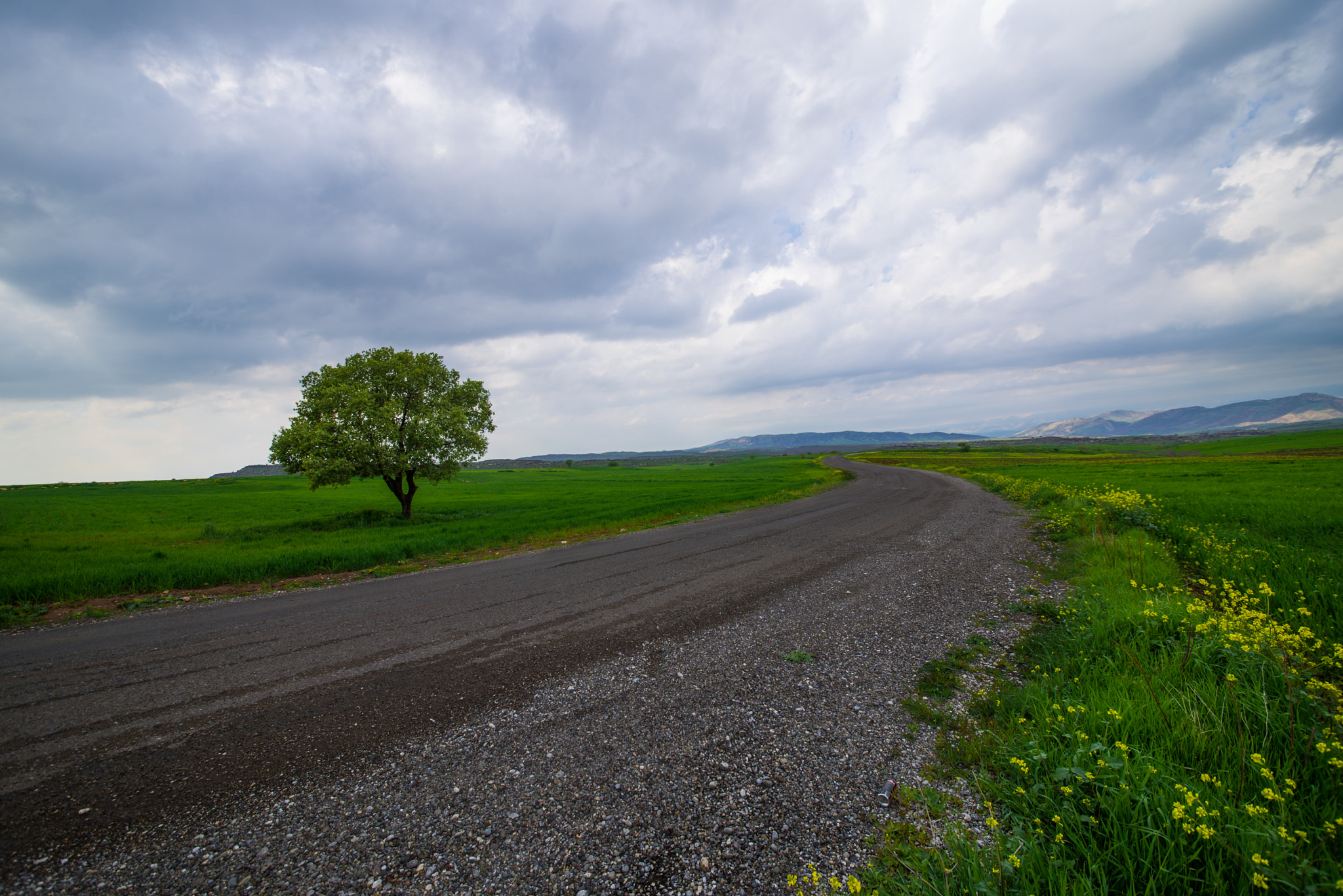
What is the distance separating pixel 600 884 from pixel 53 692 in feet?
28.3

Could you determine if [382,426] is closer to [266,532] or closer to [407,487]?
[407,487]

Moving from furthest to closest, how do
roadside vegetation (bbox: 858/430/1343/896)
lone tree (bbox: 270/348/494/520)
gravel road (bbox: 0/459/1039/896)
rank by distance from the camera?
lone tree (bbox: 270/348/494/520) → gravel road (bbox: 0/459/1039/896) → roadside vegetation (bbox: 858/430/1343/896)

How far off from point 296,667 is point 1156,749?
1025 centimetres

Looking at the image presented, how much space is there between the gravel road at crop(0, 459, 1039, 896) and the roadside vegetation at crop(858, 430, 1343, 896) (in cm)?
71

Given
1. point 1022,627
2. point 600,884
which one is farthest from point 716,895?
point 1022,627

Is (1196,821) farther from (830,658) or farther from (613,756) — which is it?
(613,756)

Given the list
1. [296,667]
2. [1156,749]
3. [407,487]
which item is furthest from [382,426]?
[1156,749]

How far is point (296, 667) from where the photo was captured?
7.07 metres

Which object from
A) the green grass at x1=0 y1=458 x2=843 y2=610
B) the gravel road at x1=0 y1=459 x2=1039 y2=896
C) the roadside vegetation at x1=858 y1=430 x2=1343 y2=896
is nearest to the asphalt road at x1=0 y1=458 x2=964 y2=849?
the gravel road at x1=0 y1=459 x2=1039 y2=896

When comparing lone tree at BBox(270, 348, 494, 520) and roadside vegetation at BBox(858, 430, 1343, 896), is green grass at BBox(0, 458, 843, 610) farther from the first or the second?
roadside vegetation at BBox(858, 430, 1343, 896)

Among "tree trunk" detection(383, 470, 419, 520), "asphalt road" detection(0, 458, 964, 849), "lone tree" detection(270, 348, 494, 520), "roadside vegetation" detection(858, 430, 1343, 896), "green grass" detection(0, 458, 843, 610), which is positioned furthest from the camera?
"tree trunk" detection(383, 470, 419, 520)

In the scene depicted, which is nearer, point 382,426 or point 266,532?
point 266,532

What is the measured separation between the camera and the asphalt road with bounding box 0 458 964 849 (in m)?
4.66

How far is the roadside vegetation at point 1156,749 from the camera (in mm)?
2875
